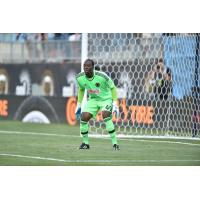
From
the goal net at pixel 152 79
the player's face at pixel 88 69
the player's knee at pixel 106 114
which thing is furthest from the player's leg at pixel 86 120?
the goal net at pixel 152 79

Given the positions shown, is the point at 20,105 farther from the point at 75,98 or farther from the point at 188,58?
the point at 188,58

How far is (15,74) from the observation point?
20047mm

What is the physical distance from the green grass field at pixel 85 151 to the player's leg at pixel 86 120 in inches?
6.1

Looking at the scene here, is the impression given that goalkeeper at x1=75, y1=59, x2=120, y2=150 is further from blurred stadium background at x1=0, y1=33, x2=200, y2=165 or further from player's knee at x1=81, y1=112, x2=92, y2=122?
blurred stadium background at x1=0, y1=33, x2=200, y2=165

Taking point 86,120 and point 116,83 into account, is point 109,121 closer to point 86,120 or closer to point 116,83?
point 86,120

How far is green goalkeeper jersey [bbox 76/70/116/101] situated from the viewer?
13.2m

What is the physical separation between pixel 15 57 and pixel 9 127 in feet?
8.32

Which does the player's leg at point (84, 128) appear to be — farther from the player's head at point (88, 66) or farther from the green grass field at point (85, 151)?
the player's head at point (88, 66)

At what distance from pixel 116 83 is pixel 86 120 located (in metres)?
4.60

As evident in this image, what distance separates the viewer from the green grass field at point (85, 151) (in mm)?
11477

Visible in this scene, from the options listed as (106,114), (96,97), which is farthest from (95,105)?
(106,114)

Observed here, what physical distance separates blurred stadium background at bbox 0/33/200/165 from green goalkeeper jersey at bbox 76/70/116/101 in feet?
2.84

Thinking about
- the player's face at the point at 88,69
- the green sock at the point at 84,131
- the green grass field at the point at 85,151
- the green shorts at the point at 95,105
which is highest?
the player's face at the point at 88,69

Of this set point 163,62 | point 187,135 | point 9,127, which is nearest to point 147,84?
point 163,62
